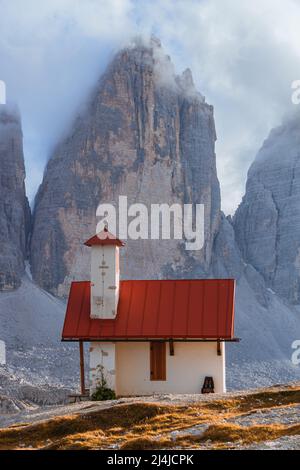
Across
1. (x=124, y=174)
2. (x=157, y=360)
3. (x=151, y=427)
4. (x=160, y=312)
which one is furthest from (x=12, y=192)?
(x=151, y=427)

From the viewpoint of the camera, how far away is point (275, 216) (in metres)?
164

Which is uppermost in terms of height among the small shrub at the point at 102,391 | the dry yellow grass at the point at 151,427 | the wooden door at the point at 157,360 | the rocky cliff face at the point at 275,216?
the rocky cliff face at the point at 275,216

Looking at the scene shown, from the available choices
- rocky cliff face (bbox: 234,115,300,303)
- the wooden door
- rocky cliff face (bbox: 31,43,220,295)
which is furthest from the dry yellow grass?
rocky cliff face (bbox: 234,115,300,303)

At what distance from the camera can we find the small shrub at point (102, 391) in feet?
133

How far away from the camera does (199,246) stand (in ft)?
473

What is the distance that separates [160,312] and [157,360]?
2511mm

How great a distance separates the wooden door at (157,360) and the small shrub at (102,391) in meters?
2.20

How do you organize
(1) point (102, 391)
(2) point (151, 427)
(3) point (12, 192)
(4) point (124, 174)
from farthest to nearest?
(4) point (124, 174)
(3) point (12, 192)
(1) point (102, 391)
(2) point (151, 427)

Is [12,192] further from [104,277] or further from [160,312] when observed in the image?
[160,312]

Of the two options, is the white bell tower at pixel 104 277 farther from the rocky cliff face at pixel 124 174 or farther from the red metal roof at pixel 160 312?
the rocky cliff face at pixel 124 174

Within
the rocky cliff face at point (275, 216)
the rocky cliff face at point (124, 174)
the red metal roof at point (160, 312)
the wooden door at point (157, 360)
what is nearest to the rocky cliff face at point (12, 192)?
the rocky cliff face at point (124, 174)

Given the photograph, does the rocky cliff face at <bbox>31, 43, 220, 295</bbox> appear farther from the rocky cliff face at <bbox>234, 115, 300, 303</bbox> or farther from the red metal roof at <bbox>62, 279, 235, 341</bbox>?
the red metal roof at <bbox>62, 279, 235, 341</bbox>
